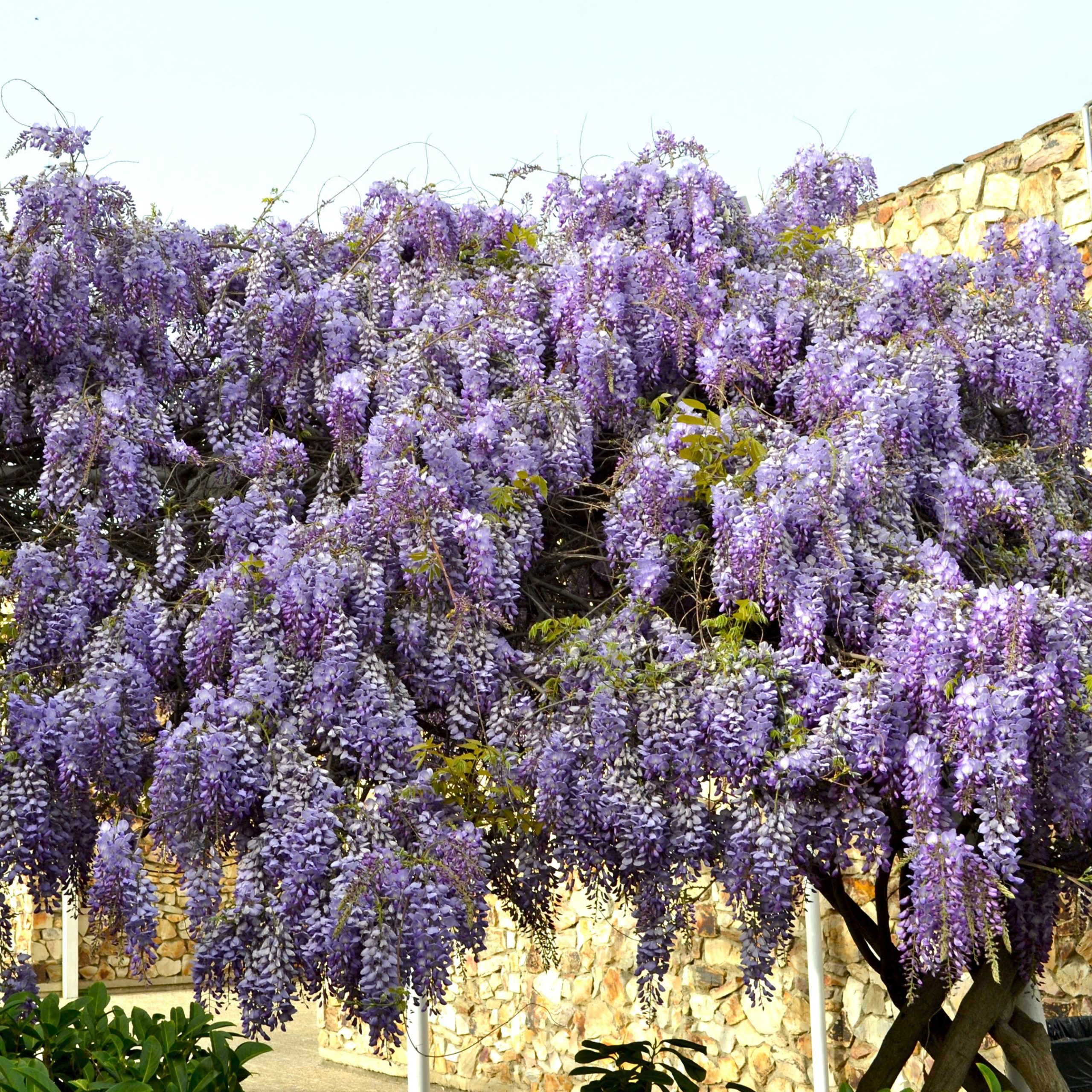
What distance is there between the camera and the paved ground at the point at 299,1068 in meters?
9.03

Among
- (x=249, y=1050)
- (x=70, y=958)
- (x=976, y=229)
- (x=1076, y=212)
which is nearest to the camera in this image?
(x=249, y=1050)

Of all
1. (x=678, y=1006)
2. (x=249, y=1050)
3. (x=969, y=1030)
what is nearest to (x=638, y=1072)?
(x=969, y=1030)

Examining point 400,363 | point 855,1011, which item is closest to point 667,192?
point 400,363

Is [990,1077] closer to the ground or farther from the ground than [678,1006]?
farther from the ground

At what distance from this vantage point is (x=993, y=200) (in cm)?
683

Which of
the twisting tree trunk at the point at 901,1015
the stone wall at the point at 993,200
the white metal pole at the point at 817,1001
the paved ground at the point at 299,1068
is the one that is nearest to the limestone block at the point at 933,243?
the stone wall at the point at 993,200

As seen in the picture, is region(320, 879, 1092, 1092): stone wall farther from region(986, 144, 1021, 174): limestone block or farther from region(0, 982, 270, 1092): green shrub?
region(986, 144, 1021, 174): limestone block

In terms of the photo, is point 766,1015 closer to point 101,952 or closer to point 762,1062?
point 762,1062

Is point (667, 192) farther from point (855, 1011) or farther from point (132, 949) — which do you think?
point (855, 1011)

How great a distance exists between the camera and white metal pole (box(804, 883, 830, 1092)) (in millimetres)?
6086

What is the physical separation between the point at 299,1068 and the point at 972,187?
24.1ft

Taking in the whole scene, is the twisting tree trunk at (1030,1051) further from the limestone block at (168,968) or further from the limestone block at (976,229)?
the limestone block at (168,968)

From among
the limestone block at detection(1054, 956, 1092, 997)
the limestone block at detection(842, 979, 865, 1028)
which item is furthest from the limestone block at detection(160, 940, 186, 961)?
the limestone block at detection(1054, 956, 1092, 997)

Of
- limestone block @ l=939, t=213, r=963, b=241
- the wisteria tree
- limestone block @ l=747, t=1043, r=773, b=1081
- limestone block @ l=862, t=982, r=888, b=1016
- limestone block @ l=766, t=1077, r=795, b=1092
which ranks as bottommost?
limestone block @ l=766, t=1077, r=795, b=1092
